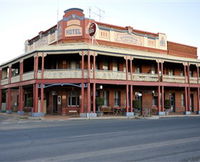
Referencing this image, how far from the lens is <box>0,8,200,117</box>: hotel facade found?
22312 mm

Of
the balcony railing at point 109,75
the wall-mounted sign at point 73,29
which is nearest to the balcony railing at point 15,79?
the wall-mounted sign at point 73,29

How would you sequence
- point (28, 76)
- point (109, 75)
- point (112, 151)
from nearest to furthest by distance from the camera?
point (112, 151)
point (109, 75)
point (28, 76)

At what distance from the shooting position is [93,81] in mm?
22156

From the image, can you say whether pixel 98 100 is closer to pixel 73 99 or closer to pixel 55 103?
pixel 73 99

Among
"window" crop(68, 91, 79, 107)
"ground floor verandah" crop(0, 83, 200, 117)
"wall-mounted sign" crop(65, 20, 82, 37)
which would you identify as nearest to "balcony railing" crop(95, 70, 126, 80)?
"ground floor verandah" crop(0, 83, 200, 117)

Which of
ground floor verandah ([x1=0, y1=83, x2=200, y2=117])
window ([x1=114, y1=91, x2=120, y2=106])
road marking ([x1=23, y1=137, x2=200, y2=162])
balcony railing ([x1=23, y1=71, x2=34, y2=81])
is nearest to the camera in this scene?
road marking ([x1=23, y1=137, x2=200, y2=162])

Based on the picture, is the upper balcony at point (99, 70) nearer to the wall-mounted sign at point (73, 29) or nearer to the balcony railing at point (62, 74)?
the balcony railing at point (62, 74)

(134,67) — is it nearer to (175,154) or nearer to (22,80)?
(22,80)

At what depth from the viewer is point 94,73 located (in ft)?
73.5

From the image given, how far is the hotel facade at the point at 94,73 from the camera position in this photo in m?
22.3

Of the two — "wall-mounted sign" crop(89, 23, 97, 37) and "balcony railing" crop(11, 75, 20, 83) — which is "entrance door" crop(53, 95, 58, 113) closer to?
"balcony railing" crop(11, 75, 20, 83)

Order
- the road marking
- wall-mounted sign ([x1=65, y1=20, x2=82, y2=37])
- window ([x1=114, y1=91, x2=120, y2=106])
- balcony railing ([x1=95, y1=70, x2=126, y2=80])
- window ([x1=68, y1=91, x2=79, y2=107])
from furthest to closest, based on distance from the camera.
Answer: window ([x1=114, y1=91, x2=120, y2=106]) < wall-mounted sign ([x1=65, y1=20, x2=82, y2=37]) < window ([x1=68, y1=91, x2=79, y2=107]) < balcony railing ([x1=95, y1=70, x2=126, y2=80]) < the road marking

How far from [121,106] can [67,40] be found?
9844 millimetres

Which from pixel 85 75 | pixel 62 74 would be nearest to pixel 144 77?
pixel 85 75
